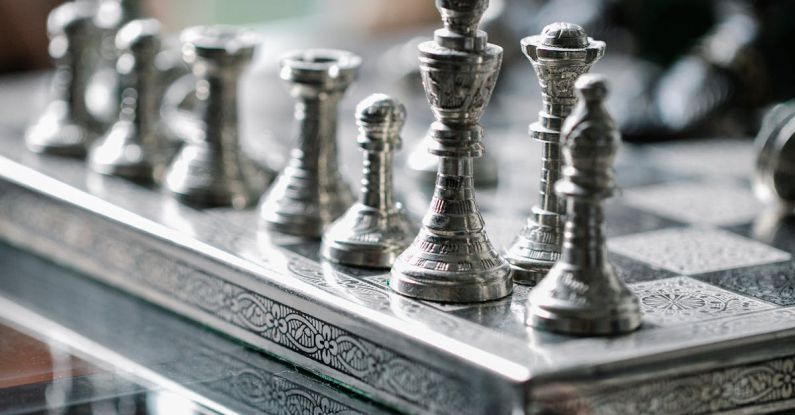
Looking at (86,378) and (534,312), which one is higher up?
(534,312)

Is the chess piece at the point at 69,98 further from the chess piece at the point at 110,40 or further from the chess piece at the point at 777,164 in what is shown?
the chess piece at the point at 777,164

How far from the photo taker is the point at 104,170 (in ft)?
8.42

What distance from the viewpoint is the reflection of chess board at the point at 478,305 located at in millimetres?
1625

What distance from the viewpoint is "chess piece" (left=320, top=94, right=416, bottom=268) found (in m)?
1.98

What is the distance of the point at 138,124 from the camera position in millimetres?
2574

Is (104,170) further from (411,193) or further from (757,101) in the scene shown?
(757,101)

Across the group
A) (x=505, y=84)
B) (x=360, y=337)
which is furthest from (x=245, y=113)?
(x=360, y=337)

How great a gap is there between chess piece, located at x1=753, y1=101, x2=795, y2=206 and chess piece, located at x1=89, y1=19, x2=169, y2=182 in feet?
3.50

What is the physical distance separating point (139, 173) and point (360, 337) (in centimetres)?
88

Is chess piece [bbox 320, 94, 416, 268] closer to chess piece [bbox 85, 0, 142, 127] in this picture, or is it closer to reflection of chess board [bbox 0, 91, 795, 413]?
reflection of chess board [bbox 0, 91, 795, 413]

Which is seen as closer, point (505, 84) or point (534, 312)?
point (534, 312)

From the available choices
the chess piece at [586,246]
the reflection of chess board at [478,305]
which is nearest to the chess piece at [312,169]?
the reflection of chess board at [478,305]

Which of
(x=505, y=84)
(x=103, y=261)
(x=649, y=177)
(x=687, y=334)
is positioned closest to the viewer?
(x=687, y=334)

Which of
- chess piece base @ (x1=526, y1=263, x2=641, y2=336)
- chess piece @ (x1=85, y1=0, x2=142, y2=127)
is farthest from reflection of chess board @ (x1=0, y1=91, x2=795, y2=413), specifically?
chess piece @ (x1=85, y1=0, x2=142, y2=127)
